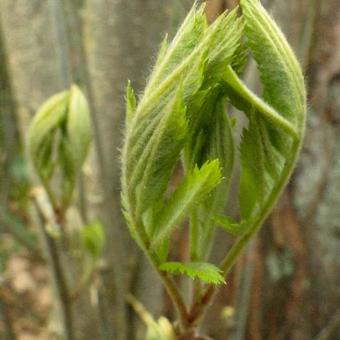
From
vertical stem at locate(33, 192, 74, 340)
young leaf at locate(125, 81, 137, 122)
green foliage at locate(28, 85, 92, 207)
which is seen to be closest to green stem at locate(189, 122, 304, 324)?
young leaf at locate(125, 81, 137, 122)

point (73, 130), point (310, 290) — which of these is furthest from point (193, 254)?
point (310, 290)

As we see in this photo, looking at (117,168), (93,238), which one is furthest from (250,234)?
(117,168)

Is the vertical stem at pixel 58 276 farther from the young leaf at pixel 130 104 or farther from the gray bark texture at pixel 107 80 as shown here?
the young leaf at pixel 130 104

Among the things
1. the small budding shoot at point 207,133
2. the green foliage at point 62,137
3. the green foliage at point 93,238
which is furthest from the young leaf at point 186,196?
the green foliage at point 93,238

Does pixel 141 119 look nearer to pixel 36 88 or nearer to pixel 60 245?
pixel 60 245

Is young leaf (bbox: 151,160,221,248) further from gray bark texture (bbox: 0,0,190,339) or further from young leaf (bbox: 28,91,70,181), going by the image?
gray bark texture (bbox: 0,0,190,339)
